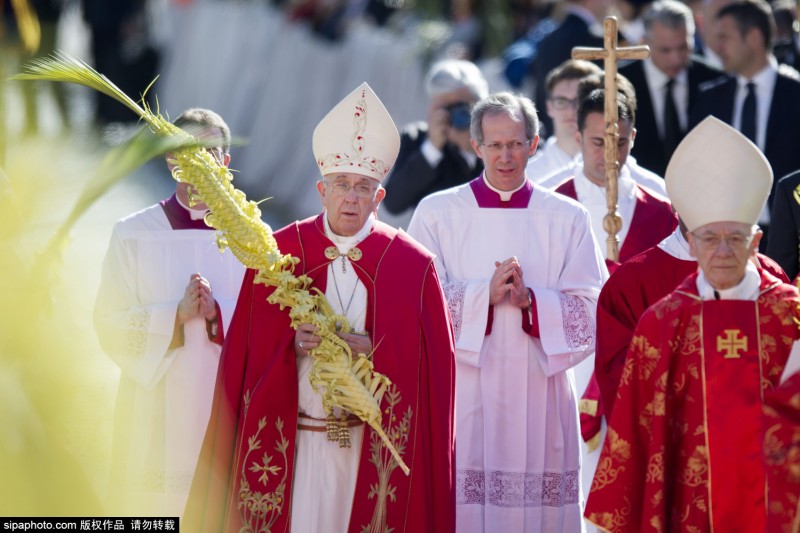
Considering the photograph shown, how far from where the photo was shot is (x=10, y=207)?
86.8 inches

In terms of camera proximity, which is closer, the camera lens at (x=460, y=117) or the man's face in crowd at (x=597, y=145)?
the man's face in crowd at (x=597, y=145)

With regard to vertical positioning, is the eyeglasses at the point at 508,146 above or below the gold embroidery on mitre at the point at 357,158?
above

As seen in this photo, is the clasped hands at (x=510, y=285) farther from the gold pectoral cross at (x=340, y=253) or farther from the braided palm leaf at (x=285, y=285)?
the braided palm leaf at (x=285, y=285)

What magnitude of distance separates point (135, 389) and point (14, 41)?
3.59m

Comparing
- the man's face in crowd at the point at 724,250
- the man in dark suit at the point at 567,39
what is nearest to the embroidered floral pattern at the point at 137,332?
the man's face in crowd at the point at 724,250

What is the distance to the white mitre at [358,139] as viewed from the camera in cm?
555

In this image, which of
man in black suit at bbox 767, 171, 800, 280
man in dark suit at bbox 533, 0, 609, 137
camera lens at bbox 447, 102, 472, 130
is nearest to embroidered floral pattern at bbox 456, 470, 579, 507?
man in black suit at bbox 767, 171, 800, 280

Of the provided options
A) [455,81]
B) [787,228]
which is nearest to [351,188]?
[787,228]

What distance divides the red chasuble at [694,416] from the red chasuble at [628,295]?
633 mm

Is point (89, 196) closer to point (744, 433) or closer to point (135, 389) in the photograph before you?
point (744, 433)

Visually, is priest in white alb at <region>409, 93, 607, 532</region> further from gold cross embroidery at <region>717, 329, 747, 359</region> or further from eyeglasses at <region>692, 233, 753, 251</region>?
gold cross embroidery at <region>717, 329, 747, 359</region>

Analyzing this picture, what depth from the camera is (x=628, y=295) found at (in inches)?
222

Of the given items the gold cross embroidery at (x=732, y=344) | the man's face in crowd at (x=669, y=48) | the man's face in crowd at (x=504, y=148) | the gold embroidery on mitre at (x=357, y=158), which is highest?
the man's face in crowd at (x=669, y=48)

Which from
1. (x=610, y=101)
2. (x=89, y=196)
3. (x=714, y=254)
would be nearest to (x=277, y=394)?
(x=714, y=254)
